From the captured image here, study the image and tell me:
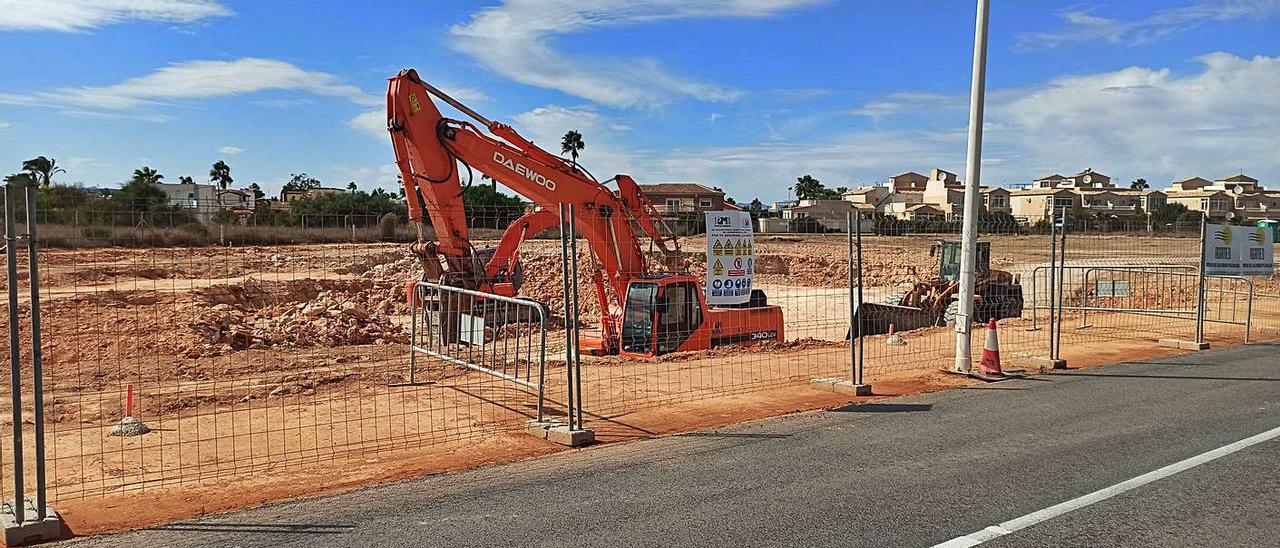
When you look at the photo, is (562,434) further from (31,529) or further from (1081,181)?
(1081,181)

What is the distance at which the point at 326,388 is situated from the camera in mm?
11484

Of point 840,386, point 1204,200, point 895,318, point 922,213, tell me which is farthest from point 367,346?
point 1204,200

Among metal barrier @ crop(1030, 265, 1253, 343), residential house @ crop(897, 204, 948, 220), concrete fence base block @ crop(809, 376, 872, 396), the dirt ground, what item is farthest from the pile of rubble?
metal barrier @ crop(1030, 265, 1253, 343)

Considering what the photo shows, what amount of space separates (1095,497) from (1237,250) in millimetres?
12930

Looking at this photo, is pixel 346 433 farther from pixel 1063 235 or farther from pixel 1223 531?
pixel 1063 235

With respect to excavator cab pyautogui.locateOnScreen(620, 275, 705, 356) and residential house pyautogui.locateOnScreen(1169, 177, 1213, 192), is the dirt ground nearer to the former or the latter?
excavator cab pyautogui.locateOnScreen(620, 275, 705, 356)

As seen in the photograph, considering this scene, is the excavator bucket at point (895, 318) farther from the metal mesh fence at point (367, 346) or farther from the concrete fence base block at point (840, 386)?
the concrete fence base block at point (840, 386)

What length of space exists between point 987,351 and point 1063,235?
2221 millimetres

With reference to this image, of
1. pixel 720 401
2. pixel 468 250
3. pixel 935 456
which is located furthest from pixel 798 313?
pixel 935 456

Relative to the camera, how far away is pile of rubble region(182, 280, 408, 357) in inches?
707

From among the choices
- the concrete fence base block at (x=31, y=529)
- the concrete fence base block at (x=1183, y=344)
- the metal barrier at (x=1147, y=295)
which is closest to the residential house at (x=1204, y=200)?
the metal barrier at (x=1147, y=295)

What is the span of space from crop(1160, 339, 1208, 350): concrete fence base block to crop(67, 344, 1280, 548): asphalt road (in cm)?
638

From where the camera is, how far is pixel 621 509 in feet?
20.8

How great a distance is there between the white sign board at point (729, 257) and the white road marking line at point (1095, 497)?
5.52 m
